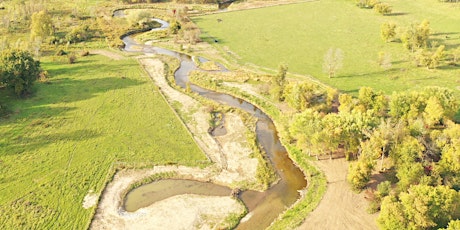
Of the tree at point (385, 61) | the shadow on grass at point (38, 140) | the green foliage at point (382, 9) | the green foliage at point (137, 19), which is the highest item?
the green foliage at point (382, 9)

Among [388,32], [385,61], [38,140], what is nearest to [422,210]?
[385,61]

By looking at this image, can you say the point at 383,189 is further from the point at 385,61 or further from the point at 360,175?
the point at 385,61

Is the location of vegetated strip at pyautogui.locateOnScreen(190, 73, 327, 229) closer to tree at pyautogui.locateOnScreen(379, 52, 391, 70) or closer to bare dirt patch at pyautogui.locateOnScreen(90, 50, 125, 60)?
tree at pyautogui.locateOnScreen(379, 52, 391, 70)

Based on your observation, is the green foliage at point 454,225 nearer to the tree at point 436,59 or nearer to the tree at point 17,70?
the tree at point 436,59

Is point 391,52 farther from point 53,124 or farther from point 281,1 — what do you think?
point 53,124

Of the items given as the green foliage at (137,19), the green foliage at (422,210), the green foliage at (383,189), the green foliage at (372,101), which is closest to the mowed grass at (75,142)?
the green foliage at (383,189)
